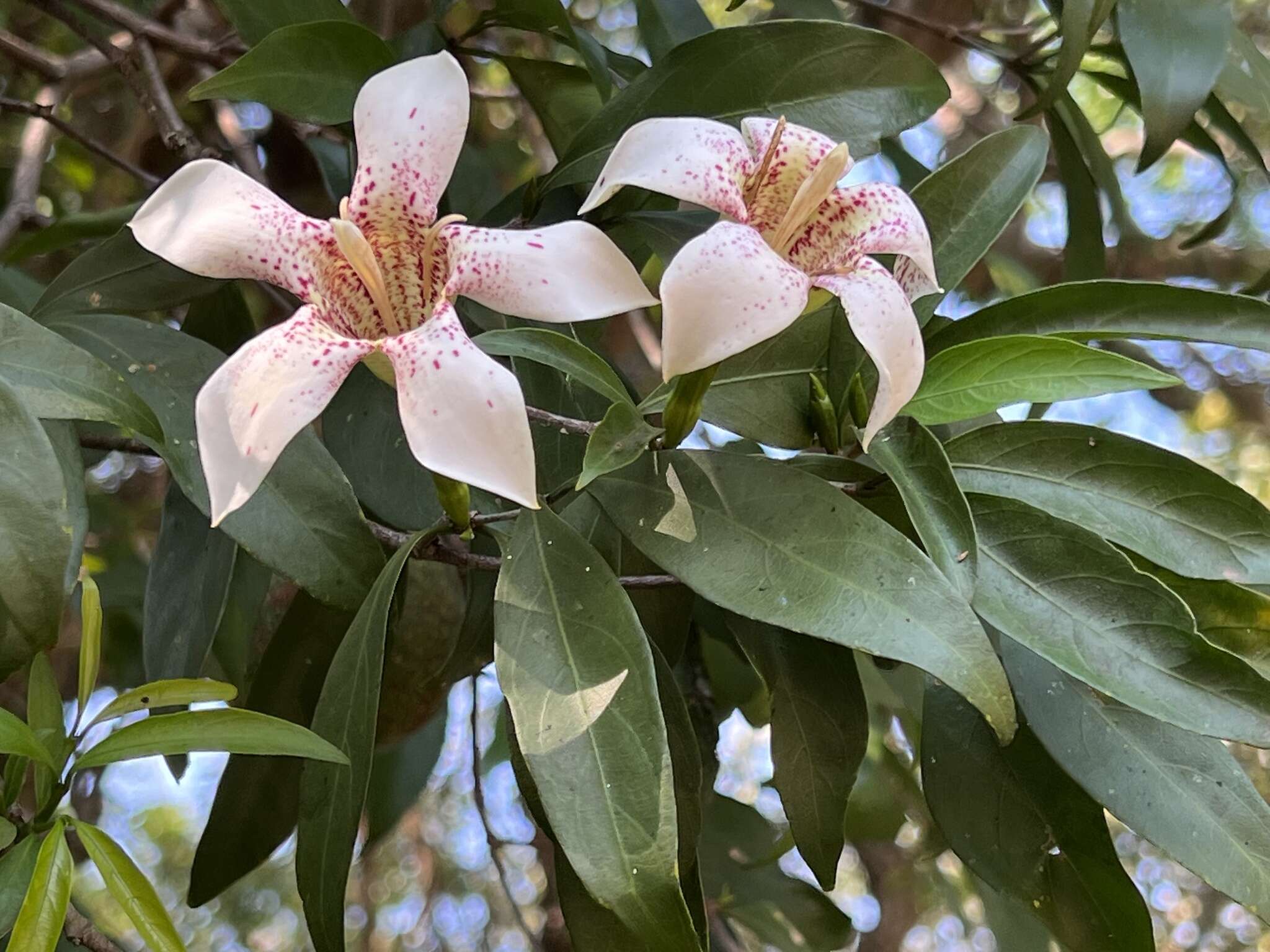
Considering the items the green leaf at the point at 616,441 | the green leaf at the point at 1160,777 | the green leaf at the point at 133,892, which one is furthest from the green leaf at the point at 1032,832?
the green leaf at the point at 133,892

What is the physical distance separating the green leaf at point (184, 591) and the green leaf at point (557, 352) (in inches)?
10.0

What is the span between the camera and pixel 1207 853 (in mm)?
507

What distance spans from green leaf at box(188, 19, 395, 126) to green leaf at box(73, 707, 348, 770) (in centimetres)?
32

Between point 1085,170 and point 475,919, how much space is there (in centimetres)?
159

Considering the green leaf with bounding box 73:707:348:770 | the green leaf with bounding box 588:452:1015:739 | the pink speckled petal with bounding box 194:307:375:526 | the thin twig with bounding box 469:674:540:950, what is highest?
the pink speckled petal with bounding box 194:307:375:526

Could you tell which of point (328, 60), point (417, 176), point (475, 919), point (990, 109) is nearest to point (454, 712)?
point (475, 919)

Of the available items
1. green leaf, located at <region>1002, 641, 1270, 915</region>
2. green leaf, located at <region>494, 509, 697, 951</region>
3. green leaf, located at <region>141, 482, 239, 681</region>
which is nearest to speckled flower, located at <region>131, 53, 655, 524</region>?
green leaf, located at <region>494, 509, 697, 951</region>

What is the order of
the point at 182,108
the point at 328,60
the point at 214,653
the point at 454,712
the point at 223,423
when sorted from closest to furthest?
the point at 223,423 → the point at 328,60 → the point at 214,653 → the point at 182,108 → the point at 454,712

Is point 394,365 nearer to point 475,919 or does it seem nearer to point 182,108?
point 182,108

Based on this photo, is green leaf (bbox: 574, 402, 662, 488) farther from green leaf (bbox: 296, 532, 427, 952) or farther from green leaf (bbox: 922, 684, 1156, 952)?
green leaf (bbox: 922, 684, 1156, 952)

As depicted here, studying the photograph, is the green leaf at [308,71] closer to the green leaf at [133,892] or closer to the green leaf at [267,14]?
the green leaf at [267,14]

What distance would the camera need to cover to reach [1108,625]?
0.48m

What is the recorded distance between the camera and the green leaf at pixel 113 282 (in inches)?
25.7

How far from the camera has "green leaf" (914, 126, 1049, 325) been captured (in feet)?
1.87
